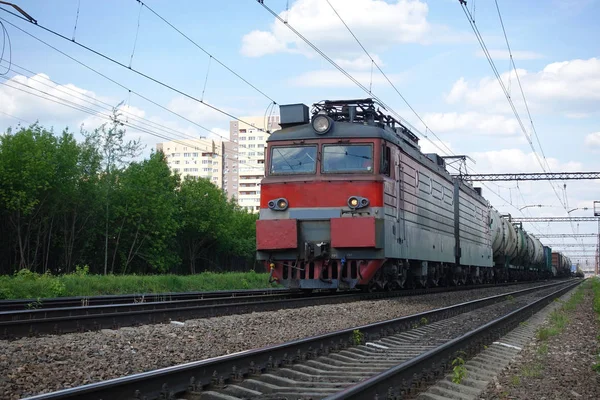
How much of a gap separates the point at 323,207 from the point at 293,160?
4.87 ft

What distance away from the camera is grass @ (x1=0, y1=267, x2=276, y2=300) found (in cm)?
1862

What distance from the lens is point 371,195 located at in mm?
15484

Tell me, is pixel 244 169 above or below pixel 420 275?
above

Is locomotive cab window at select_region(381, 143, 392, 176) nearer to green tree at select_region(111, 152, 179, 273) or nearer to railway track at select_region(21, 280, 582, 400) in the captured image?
railway track at select_region(21, 280, 582, 400)

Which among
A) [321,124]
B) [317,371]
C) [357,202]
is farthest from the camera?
[321,124]

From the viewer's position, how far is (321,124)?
16.3 metres

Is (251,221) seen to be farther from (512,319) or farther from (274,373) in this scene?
(274,373)

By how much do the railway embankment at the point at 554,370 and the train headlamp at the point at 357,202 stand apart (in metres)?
4.86

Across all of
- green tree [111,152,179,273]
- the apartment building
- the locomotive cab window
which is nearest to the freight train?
the locomotive cab window

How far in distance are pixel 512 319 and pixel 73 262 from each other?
3523 centimetres

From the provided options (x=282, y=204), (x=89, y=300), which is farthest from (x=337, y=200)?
(x=89, y=300)

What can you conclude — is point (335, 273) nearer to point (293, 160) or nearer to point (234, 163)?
point (293, 160)

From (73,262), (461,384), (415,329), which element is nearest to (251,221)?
(73,262)

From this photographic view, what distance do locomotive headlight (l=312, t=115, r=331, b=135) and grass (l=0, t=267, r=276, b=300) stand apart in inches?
336
